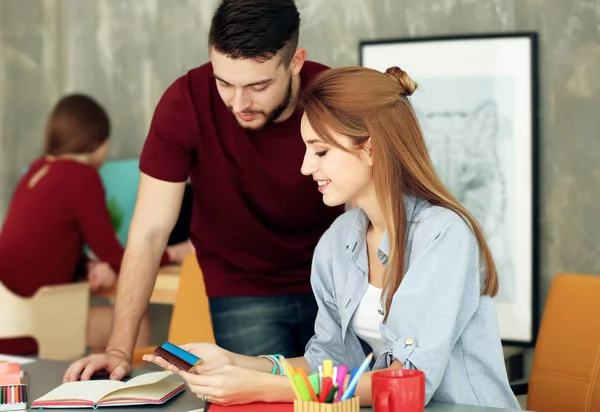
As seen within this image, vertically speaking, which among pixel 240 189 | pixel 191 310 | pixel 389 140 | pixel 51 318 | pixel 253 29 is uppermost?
pixel 253 29

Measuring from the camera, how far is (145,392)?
161cm

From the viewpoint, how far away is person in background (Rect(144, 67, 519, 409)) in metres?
1.55

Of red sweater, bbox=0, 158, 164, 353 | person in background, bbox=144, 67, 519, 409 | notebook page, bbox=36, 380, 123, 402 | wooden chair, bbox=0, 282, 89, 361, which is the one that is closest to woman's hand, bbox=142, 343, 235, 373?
person in background, bbox=144, 67, 519, 409

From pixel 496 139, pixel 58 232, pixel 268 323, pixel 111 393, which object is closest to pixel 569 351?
pixel 268 323

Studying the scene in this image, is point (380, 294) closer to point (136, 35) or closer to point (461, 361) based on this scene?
point (461, 361)

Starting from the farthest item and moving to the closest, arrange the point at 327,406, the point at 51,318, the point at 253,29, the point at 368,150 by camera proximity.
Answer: the point at 51,318, the point at 253,29, the point at 368,150, the point at 327,406

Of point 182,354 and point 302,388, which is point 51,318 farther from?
point 302,388

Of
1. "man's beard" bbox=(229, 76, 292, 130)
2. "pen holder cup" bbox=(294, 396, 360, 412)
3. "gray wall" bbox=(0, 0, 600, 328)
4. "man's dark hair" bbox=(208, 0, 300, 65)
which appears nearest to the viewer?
"pen holder cup" bbox=(294, 396, 360, 412)

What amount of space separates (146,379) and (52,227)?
1921 millimetres

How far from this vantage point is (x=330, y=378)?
125 centimetres

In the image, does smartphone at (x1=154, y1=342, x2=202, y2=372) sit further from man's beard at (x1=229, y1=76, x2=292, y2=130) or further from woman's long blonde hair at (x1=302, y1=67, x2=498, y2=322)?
man's beard at (x1=229, y1=76, x2=292, y2=130)

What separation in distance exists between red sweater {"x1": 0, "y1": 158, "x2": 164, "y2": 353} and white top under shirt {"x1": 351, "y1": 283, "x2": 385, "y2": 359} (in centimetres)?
189

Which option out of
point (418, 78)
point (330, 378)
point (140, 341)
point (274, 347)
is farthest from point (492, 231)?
point (330, 378)

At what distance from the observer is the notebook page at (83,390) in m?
1.58
